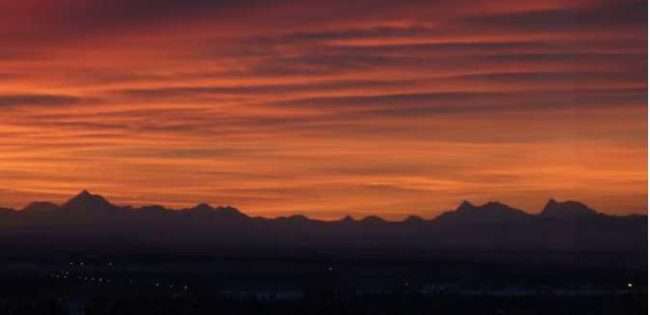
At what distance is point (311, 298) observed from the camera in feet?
250

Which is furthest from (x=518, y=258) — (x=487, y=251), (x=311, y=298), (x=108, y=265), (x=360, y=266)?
(x=311, y=298)

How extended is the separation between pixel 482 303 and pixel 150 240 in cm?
8470

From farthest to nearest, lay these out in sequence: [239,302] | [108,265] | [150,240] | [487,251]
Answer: [150,240] < [487,251] < [108,265] < [239,302]

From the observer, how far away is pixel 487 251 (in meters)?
143

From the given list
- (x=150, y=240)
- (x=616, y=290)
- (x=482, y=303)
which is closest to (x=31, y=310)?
(x=482, y=303)

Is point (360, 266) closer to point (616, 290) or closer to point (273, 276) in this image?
point (273, 276)

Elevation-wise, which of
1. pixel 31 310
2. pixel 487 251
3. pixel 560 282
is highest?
pixel 487 251

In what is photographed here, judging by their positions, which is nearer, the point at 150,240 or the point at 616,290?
the point at 616,290

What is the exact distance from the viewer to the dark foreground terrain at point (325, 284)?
234ft

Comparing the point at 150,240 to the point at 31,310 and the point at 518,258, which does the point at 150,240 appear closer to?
the point at 518,258

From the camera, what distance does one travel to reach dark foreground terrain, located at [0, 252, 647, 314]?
71312 millimetres

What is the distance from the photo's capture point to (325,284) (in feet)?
289

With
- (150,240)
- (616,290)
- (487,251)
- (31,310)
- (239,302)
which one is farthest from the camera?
(150,240)

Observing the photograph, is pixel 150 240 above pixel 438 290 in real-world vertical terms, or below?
above
